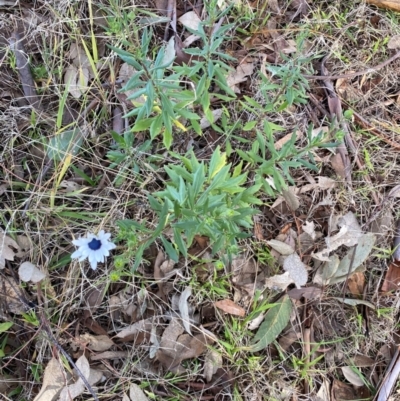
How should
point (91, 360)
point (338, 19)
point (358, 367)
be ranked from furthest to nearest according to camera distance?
point (338, 19) < point (358, 367) < point (91, 360)

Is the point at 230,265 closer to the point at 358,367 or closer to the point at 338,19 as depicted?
the point at 358,367

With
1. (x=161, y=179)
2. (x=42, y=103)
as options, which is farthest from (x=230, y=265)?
(x=42, y=103)

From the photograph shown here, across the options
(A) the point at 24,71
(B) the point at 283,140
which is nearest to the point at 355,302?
(B) the point at 283,140

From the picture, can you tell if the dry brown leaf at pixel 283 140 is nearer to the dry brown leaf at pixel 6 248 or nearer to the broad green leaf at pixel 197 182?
the broad green leaf at pixel 197 182

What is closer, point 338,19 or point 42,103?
point 42,103

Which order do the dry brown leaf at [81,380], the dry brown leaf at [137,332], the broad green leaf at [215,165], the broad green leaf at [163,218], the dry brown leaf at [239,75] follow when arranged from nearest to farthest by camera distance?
the broad green leaf at [163,218] < the broad green leaf at [215,165] < the dry brown leaf at [81,380] < the dry brown leaf at [137,332] < the dry brown leaf at [239,75]

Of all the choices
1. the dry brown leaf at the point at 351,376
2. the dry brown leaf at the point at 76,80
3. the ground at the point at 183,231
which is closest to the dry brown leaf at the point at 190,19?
the ground at the point at 183,231

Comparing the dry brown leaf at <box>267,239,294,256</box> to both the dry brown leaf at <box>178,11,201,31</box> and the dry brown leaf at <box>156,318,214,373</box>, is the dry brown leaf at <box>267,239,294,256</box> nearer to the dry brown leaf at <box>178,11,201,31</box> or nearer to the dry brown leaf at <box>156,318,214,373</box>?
the dry brown leaf at <box>156,318,214,373</box>

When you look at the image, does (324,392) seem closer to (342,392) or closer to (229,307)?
(342,392)
